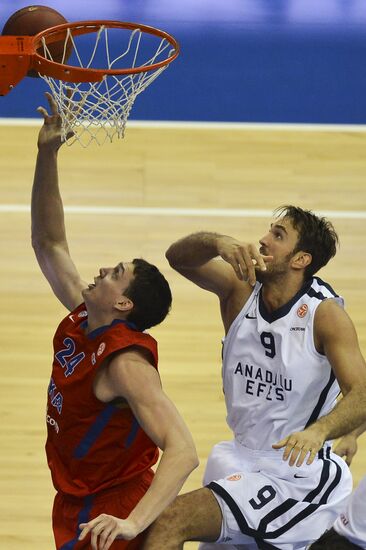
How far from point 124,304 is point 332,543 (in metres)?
1.18

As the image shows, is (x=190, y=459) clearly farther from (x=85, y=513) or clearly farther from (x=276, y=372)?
(x=276, y=372)

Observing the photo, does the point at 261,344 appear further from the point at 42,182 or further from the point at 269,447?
the point at 42,182

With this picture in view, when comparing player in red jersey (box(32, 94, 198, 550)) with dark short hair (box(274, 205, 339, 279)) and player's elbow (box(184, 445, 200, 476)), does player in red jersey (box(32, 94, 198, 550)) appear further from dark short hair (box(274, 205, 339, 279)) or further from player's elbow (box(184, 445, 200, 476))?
dark short hair (box(274, 205, 339, 279))

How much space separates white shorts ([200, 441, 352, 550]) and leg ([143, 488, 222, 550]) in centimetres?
4

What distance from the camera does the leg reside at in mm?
4180

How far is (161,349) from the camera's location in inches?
275

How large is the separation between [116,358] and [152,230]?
4543mm

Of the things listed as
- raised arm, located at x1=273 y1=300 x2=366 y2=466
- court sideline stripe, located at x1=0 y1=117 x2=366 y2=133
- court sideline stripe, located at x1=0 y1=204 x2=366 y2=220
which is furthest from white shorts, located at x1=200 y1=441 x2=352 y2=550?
court sideline stripe, located at x1=0 y1=117 x2=366 y2=133

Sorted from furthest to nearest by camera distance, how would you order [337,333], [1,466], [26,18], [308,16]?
[308,16], [1,466], [26,18], [337,333]

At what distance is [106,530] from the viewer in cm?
351

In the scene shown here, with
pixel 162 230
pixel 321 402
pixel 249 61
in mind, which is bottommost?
pixel 162 230

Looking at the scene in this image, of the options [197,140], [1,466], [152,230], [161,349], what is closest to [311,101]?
[197,140]

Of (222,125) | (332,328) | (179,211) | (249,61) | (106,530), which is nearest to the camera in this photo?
(106,530)

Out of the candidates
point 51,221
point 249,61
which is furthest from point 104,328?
point 249,61
